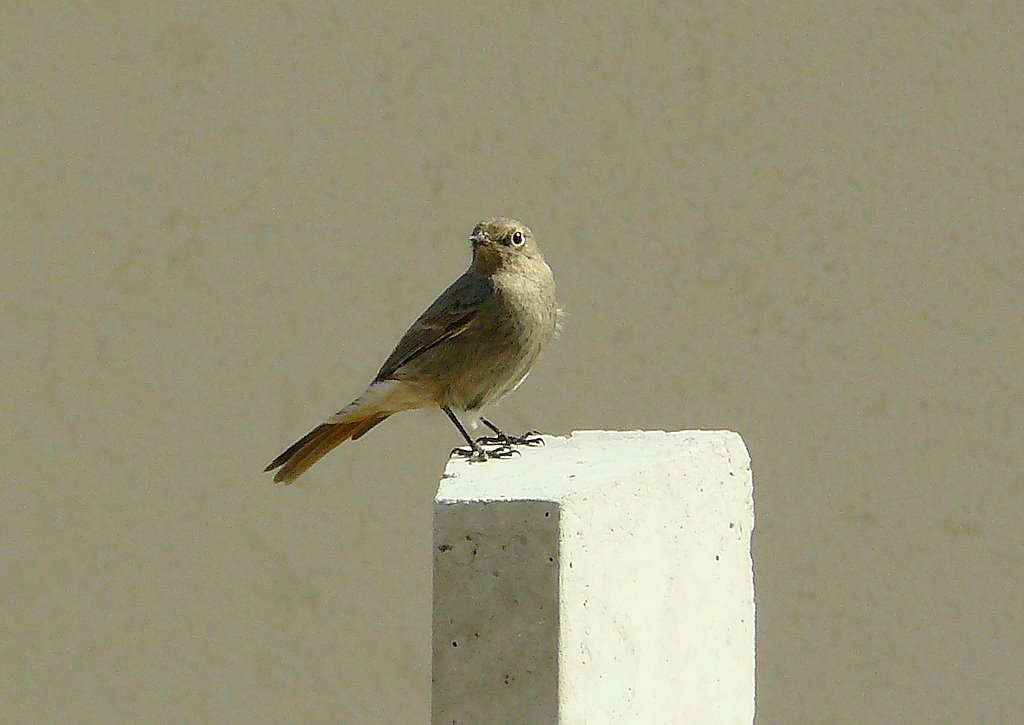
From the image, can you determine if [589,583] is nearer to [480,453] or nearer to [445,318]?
[480,453]

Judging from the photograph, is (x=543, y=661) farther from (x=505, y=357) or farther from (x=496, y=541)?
(x=505, y=357)

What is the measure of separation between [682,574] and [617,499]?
0.54 metres

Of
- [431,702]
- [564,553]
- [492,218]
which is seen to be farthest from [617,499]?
[492,218]

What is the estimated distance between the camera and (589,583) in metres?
4.74

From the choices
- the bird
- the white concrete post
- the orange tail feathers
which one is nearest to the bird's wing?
the bird

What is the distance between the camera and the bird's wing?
548 cm

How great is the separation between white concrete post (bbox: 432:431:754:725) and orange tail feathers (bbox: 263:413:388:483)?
0.65 m

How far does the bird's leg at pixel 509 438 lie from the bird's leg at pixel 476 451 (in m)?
0.03

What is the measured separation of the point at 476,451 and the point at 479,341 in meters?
0.35

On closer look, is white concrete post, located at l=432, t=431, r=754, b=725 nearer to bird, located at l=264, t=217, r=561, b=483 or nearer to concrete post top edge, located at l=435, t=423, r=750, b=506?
concrete post top edge, located at l=435, t=423, r=750, b=506

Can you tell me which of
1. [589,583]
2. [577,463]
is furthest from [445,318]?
[589,583]

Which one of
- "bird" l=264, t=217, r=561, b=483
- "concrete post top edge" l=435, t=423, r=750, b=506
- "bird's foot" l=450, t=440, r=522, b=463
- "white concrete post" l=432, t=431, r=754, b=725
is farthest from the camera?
"bird" l=264, t=217, r=561, b=483

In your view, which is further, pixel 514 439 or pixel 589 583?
pixel 514 439

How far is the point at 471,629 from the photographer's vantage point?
15.3 ft
